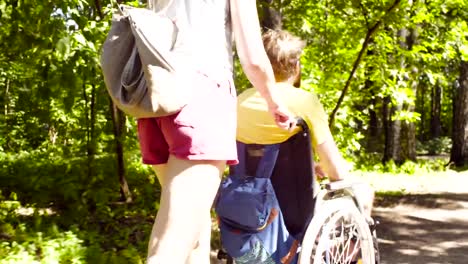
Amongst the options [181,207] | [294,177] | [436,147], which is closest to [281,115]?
[181,207]

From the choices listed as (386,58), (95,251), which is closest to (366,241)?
(95,251)

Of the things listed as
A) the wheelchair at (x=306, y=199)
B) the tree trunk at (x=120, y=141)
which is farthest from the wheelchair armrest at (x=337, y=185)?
the tree trunk at (x=120, y=141)

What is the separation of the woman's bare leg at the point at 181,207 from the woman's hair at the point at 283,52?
1.02 metres

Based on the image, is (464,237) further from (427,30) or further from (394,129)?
(394,129)

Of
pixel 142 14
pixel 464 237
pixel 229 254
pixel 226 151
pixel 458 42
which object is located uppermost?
pixel 458 42

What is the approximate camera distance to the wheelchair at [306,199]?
2736 mm

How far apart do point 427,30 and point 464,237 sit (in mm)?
4206

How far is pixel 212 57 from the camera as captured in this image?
6.27ft

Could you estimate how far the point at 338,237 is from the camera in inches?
112

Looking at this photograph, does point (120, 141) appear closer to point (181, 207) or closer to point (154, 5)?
point (154, 5)

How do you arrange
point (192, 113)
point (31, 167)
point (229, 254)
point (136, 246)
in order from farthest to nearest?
point (31, 167), point (136, 246), point (229, 254), point (192, 113)

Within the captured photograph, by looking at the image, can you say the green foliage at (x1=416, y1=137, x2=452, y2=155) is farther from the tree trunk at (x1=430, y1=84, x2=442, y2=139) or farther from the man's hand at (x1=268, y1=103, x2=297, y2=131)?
the man's hand at (x1=268, y1=103, x2=297, y2=131)

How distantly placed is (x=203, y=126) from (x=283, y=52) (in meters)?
1.04

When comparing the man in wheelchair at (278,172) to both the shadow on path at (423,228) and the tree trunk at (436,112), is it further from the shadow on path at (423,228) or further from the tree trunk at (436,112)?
the tree trunk at (436,112)
